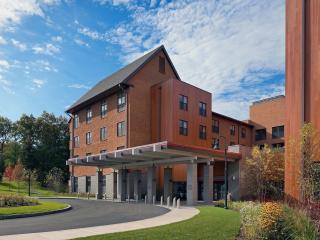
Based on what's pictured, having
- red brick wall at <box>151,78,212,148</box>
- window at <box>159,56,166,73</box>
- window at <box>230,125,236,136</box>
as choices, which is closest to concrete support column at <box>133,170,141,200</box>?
red brick wall at <box>151,78,212,148</box>

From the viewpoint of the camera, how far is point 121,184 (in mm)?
44281

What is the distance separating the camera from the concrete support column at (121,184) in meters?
43.8

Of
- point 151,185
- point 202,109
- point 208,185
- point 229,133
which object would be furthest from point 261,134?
point 208,185

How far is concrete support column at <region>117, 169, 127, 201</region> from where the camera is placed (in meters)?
43.8

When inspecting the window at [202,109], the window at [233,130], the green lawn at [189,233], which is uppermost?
the window at [202,109]

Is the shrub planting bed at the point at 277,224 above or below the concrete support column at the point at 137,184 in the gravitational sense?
above

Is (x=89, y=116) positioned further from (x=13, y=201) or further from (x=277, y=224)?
(x=277, y=224)

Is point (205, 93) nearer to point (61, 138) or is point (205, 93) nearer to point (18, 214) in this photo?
point (18, 214)

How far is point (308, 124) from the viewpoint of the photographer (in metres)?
27.2

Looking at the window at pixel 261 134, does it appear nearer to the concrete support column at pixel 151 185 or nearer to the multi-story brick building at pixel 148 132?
the multi-story brick building at pixel 148 132

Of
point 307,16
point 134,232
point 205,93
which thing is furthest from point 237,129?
point 134,232

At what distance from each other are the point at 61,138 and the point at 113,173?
123ft

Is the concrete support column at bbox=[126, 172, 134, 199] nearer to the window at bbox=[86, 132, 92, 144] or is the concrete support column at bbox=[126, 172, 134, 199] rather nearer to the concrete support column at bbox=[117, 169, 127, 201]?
the concrete support column at bbox=[117, 169, 127, 201]

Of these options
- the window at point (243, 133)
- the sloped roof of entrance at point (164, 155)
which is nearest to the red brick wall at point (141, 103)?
the sloped roof of entrance at point (164, 155)
